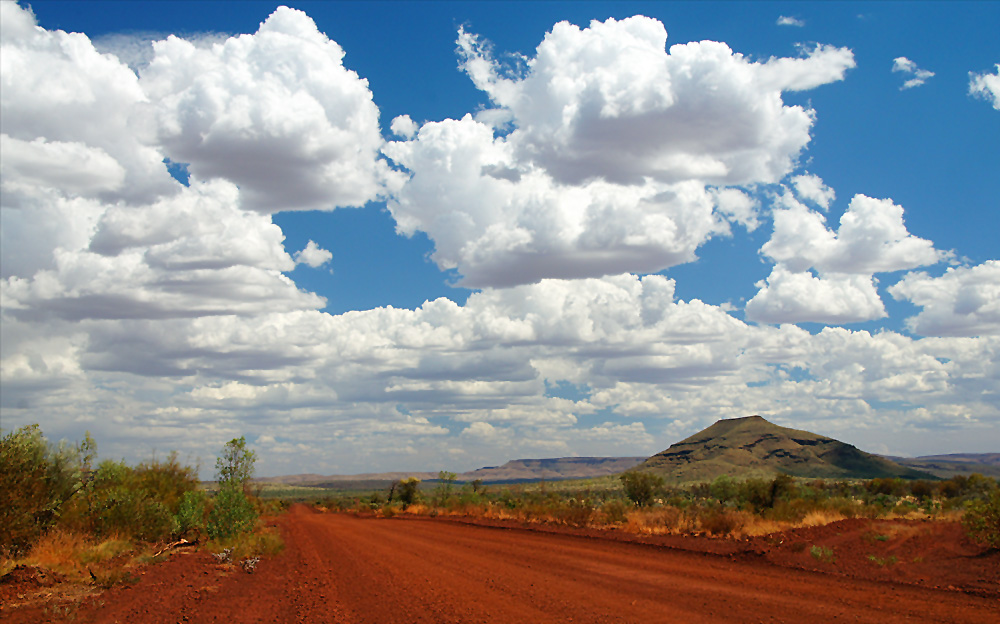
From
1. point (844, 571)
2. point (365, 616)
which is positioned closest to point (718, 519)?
point (844, 571)

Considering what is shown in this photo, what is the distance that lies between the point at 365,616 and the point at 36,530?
10.4 metres

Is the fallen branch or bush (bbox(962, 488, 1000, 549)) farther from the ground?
bush (bbox(962, 488, 1000, 549))

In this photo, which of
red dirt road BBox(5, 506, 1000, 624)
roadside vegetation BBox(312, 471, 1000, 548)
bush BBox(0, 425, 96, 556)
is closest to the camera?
red dirt road BBox(5, 506, 1000, 624)

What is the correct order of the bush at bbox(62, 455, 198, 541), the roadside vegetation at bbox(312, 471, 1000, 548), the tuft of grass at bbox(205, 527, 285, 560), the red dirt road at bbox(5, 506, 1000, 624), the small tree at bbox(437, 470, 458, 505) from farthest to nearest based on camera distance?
the small tree at bbox(437, 470, 458, 505) → the roadside vegetation at bbox(312, 471, 1000, 548) → the tuft of grass at bbox(205, 527, 285, 560) → the bush at bbox(62, 455, 198, 541) → the red dirt road at bbox(5, 506, 1000, 624)

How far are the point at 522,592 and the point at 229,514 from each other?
49.4 feet

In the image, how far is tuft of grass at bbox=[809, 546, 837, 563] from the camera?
18875 millimetres

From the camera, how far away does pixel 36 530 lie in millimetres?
17984

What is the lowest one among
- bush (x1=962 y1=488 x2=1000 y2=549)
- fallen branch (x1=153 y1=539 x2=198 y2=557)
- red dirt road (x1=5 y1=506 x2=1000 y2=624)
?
fallen branch (x1=153 y1=539 x2=198 y2=557)

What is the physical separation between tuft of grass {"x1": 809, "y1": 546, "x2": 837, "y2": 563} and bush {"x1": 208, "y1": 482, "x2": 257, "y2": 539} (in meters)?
19.2

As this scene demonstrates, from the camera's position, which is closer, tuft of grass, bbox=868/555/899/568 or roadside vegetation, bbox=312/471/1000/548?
tuft of grass, bbox=868/555/899/568

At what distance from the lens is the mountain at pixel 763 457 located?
401 ft

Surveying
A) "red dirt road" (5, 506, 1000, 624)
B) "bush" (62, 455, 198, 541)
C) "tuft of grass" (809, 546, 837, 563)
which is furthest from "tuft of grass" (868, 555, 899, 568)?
"bush" (62, 455, 198, 541)

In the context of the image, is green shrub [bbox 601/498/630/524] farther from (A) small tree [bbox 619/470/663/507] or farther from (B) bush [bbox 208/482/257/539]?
(B) bush [bbox 208/482/257/539]

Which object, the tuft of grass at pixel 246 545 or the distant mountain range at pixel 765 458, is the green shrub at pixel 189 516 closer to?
the tuft of grass at pixel 246 545
